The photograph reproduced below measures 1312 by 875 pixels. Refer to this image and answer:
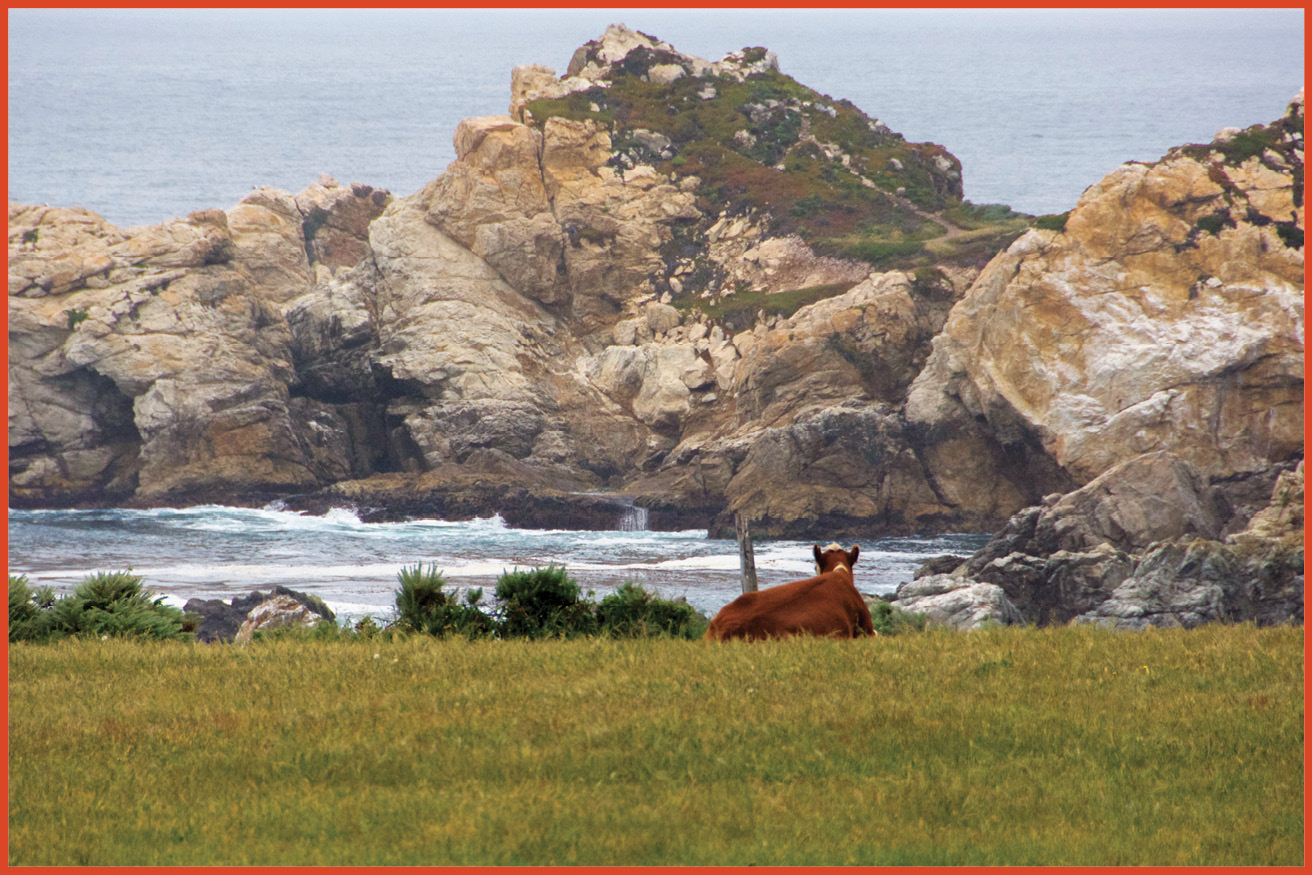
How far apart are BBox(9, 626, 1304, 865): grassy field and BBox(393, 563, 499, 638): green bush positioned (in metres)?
2.16

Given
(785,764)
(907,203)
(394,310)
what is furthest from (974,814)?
(907,203)

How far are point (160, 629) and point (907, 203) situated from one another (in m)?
116

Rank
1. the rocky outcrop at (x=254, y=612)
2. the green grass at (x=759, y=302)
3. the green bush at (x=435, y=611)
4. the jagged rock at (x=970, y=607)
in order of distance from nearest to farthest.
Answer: the green bush at (x=435, y=611) < the rocky outcrop at (x=254, y=612) < the jagged rock at (x=970, y=607) < the green grass at (x=759, y=302)

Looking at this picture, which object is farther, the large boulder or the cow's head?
the large boulder

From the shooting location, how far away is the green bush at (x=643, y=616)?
15656 millimetres

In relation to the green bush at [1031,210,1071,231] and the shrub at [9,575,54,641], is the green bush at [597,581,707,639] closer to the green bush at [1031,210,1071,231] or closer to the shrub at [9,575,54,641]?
the shrub at [9,575,54,641]

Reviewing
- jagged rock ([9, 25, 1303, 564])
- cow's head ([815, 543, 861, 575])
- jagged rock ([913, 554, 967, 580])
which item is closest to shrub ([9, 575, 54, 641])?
cow's head ([815, 543, 861, 575])

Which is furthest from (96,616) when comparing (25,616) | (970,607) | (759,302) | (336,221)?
(336,221)

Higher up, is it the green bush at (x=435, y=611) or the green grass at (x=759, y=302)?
the green grass at (x=759, y=302)

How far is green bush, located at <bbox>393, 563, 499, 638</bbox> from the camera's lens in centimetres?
1565

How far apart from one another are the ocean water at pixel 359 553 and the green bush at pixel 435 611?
134ft

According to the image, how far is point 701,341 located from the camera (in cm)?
10419

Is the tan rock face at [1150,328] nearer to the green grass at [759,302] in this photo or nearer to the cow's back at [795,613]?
the green grass at [759,302]

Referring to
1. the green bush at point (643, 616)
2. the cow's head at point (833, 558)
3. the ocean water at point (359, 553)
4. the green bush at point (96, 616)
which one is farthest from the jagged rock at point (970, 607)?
the green bush at point (96, 616)
